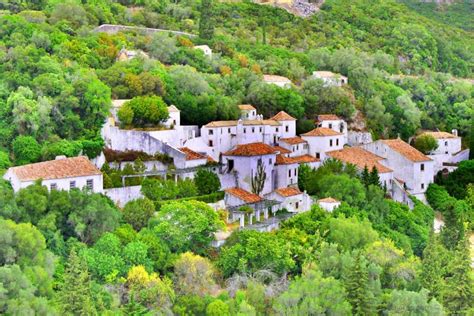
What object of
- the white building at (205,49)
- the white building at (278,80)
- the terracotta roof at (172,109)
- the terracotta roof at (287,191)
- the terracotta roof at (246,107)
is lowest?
the terracotta roof at (287,191)

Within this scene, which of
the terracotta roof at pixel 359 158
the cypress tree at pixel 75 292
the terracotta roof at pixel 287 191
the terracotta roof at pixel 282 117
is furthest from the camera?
the terracotta roof at pixel 282 117

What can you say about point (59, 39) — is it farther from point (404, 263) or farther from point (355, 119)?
point (404, 263)

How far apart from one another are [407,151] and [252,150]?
13721 millimetres

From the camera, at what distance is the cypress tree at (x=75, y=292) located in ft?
122

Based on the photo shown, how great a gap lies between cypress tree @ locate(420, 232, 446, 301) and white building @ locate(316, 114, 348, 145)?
17828 millimetres

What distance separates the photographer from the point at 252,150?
55.8 metres

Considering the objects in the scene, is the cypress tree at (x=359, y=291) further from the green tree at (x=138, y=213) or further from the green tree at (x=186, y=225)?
the green tree at (x=138, y=213)

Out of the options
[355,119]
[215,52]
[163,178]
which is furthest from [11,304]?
[215,52]

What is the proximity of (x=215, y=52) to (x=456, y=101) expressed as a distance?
22622mm

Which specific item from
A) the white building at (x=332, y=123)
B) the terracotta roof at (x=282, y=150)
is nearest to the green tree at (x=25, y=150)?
the terracotta roof at (x=282, y=150)

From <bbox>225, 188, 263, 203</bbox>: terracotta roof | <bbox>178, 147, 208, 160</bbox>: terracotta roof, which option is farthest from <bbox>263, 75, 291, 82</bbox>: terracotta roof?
<bbox>225, 188, 263, 203</bbox>: terracotta roof

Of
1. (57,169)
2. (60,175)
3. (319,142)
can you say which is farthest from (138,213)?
(319,142)

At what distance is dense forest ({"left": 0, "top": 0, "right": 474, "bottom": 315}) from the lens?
1610 inches

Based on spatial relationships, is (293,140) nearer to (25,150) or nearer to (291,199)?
(291,199)
